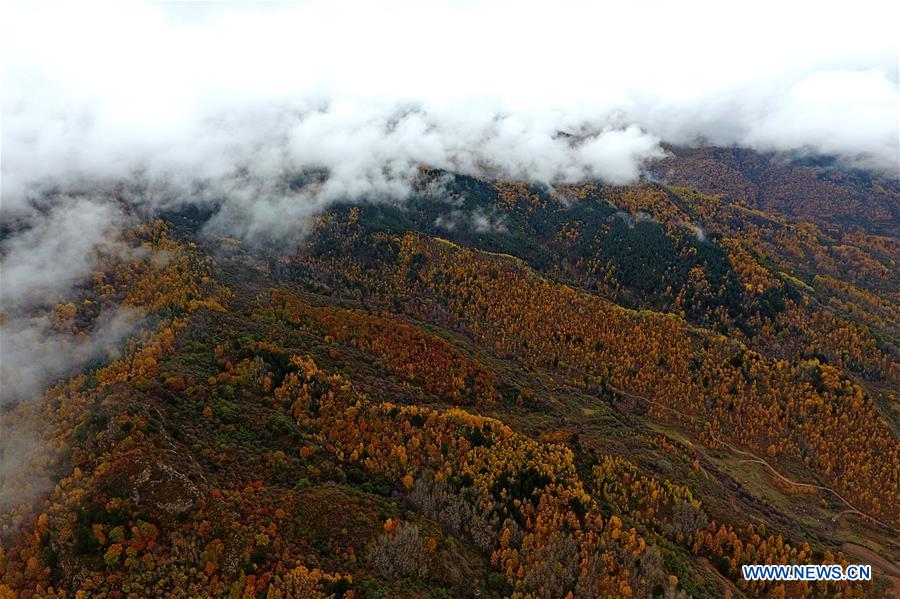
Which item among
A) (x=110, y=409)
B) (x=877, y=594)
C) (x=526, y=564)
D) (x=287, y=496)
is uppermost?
(x=110, y=409)

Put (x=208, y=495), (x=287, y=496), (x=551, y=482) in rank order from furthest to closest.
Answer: (x=551, y=482) → (x=287, y=496) → (x=208, y=495)

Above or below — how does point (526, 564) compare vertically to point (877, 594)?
above

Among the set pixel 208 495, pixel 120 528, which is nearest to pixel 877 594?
pixel 208 495

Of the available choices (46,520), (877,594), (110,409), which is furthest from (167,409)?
(877,594)

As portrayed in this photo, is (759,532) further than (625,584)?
Yes

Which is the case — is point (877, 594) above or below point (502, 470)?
below

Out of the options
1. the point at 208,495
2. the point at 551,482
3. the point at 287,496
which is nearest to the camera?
the point at 208,495

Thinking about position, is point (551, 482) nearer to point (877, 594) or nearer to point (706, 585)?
point (706, 585)

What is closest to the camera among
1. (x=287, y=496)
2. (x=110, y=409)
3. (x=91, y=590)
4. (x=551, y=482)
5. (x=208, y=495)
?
(x=91, y=590)

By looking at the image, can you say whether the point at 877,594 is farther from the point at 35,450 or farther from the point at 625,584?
the point at 35,450
